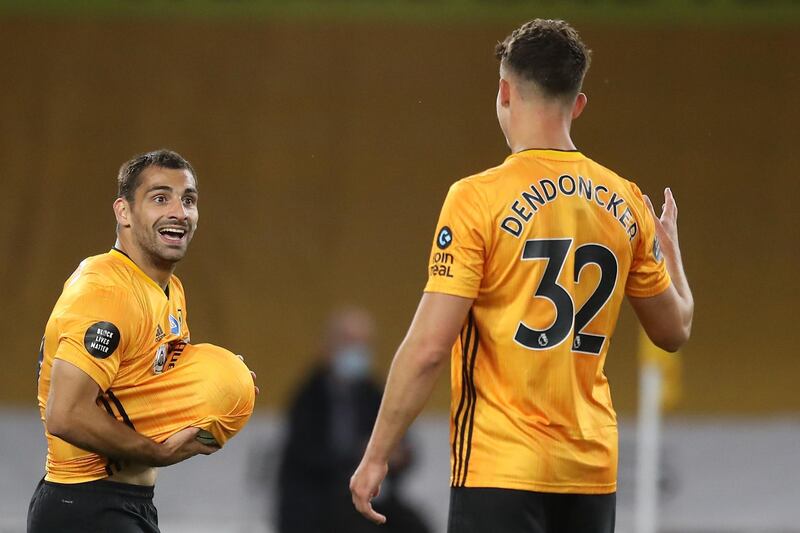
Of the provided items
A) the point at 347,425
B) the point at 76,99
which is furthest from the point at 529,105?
the point at 76,99

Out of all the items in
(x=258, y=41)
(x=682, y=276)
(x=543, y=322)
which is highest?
(x=258, y=41)

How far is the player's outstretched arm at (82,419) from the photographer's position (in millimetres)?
3084

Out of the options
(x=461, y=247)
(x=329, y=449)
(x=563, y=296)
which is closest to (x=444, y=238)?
(x=461, y=247)

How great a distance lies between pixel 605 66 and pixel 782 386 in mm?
2460

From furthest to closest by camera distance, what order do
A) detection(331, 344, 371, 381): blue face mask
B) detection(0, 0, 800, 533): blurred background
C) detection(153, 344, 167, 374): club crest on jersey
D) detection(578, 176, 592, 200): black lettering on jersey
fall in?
detection(0, 0, 800, 533): blurred background, detection(331, 344, 371, 381): blue face mask, detection(153, 344, 167, 374): club crest on jersey, detection(578, 176, 592, 200): black lettering on jersey

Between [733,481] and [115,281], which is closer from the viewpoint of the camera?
[115,281]

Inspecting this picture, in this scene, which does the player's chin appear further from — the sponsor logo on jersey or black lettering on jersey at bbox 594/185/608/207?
black lettering on jersey at bbox 594/185/608/207

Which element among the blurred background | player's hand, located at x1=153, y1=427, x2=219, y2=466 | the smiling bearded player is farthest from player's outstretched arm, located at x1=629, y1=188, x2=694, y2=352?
the blurred background

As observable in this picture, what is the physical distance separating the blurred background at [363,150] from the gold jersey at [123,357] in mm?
5061

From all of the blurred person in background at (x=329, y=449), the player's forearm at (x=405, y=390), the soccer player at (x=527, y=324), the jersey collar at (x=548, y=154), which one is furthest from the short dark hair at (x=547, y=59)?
the blurred person in background at (x=329, y=449)

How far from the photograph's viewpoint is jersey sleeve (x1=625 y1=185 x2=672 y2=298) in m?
3.11

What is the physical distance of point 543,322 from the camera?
2922mm

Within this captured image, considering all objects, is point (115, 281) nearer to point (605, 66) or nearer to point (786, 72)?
point (605, 66)

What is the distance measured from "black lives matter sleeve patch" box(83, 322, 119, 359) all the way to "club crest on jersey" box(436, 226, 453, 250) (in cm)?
Answer: 86
